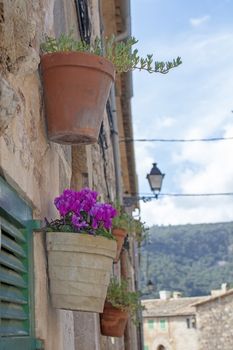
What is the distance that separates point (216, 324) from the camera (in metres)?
34.2

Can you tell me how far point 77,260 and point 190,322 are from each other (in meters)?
38.5

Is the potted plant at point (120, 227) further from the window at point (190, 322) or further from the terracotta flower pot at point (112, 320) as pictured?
the window at point (190, 322)

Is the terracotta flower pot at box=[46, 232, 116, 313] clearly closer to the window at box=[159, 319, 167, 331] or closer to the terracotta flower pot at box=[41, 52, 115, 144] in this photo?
the terracotta flower pot at box=[41, 52, 115, 144]

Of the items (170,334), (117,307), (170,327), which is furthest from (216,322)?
(117,307)

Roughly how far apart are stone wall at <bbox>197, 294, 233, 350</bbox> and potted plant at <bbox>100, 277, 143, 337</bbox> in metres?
29.3

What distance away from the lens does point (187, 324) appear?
39.8 m

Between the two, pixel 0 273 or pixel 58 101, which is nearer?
pixel 0 273

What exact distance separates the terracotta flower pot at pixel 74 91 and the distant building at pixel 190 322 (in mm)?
31552

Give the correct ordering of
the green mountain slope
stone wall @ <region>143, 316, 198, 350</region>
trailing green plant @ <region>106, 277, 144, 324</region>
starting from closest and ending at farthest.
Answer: trailing green plant @ <region>106, 277, 144, 324</region> < stone wall @ <region>143, 316, 198, 350</region> < the green mountain slope

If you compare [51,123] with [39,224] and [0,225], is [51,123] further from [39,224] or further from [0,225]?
[0,225]

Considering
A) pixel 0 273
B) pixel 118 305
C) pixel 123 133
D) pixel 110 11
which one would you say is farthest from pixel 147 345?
pixel 0 273

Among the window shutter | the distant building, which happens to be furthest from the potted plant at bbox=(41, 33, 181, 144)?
the distant building

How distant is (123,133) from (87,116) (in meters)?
9.69

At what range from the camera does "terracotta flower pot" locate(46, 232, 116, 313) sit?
2416 mm
